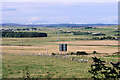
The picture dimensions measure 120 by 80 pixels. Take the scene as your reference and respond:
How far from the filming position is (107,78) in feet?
22.3

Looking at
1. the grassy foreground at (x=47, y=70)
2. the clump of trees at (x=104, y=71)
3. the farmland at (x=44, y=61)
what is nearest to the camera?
the clump of trees at (x=104, y=71)

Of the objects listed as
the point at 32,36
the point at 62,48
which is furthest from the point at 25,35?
the point at 62,48

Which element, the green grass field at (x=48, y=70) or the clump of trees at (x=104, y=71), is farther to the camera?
the green grass field at (x=48, y=70)

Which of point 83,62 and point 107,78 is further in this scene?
point 83,62

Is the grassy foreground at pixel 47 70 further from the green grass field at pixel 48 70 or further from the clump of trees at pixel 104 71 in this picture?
the clump of trees at pixel 104 71

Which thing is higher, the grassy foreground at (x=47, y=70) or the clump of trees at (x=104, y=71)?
the clump of trees at (x=104, y=71)

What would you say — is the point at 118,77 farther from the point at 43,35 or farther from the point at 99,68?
the point at 43,35

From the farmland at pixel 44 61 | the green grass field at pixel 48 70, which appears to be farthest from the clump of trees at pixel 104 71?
the farmland at pixel 44 61

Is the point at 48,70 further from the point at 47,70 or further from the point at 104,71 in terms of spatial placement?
the point at 104,71

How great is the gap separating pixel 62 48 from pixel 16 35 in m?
82.2

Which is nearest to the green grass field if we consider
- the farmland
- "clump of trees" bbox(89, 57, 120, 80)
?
the farmland

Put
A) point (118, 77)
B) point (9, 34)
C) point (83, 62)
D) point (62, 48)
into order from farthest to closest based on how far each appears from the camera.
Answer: point (9, 34) < point (62, 48) < point (83, 62) < point (118, 77)

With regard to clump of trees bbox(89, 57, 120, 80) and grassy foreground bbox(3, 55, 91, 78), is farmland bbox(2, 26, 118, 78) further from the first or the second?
clump of trees bbox(89, 57, 120, 80)

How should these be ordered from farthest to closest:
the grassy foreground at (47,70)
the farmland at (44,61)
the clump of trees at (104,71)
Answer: the farmland at (44,61) < the grassy foreground at (47,70) < the clump of trees at (104,71)
